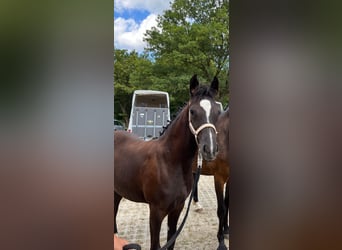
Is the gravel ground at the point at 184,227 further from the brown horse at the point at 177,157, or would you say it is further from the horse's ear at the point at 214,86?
the horse's ear at the point at 214,86

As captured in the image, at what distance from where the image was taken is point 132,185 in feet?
5.55

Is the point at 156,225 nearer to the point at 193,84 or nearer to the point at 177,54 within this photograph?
the point at 193,84

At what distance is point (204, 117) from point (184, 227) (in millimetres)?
1501

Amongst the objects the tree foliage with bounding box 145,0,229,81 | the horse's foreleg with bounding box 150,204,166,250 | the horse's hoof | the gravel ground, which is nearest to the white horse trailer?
the tree foliage with bounding box 145,0,229,81

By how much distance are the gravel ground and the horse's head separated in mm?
1092

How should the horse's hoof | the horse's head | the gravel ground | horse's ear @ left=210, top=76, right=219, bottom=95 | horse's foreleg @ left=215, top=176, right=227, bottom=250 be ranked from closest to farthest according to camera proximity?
the horse's head → horse's ear @ left=210, top=76, right=219, bottom=95 → horse's foreleg @ left=215, top=176, right=227, bottom=250 → the gravel ground → the horse's hoof

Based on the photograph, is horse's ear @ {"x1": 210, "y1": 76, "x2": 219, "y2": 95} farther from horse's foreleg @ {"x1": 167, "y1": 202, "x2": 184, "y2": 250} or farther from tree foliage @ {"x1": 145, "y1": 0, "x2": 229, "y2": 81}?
tree foliage @ {"x1": 145, "y1": 0, "x2": 229, "y2": 81}

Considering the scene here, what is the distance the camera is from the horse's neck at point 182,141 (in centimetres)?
149

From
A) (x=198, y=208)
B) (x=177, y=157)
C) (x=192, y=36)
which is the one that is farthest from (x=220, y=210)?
(x=192, y=36)

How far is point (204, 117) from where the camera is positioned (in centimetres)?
146

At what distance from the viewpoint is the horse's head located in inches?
56.2
